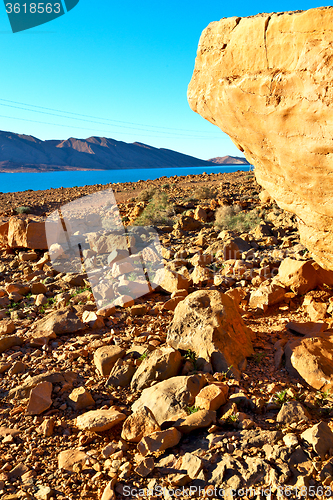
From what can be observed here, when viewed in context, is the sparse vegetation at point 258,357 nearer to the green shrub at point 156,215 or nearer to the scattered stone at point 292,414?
the scattered stone at point 292,414

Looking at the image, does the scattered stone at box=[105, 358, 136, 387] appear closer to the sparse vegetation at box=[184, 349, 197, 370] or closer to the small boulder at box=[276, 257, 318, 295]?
the sparse vegetation at box=[184, 349, 197, 370]

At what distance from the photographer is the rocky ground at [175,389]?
2.18m

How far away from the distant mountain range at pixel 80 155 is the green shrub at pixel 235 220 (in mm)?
106978

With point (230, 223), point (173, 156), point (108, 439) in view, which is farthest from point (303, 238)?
point (173, 156)

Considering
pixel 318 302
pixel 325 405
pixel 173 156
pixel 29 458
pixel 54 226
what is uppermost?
pixel 173 156

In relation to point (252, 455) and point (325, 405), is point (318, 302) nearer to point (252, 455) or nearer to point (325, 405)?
point (325, 405)

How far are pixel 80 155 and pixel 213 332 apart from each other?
139961mm

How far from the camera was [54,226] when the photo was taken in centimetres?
768

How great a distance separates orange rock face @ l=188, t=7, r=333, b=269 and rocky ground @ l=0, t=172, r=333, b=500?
1.29 meters

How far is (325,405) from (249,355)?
34.2 inches

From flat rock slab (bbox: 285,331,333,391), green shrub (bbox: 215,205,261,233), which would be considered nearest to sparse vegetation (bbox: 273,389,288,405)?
flat rock slab (bbox: 285,331,333,391)

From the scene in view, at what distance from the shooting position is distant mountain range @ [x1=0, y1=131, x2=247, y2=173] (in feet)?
390

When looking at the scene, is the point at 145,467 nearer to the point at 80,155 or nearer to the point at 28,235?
the point at 28,235

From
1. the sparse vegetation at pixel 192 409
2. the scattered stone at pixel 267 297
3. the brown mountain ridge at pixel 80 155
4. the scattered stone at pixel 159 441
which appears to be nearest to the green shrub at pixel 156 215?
the scattered stone at pixel 267 297
